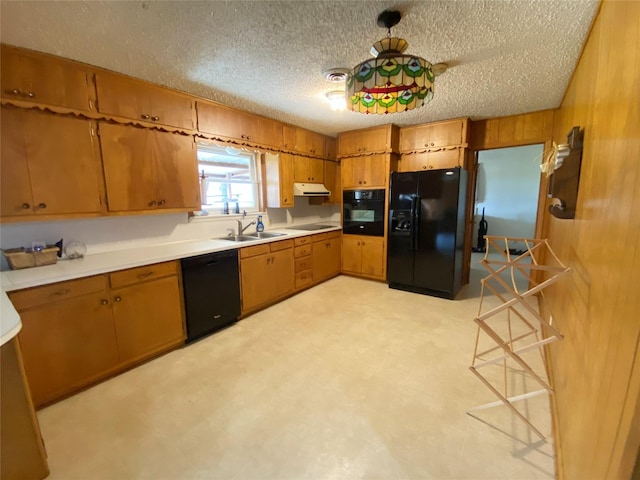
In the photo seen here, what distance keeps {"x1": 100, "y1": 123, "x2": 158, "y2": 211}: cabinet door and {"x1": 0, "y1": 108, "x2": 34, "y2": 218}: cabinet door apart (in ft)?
1.46

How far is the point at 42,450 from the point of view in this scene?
4.52 ft

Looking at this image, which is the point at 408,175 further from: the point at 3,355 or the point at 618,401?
the point at 3,355

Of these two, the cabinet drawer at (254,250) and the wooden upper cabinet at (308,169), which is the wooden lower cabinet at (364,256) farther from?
the cabinet drawer at (254,250)

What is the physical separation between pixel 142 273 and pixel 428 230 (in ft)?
10.8

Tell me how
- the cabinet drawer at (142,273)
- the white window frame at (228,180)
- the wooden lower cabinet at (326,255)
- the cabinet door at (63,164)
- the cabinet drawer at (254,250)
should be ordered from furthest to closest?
the wooden lower cabinet at (326,255) < the white window frame at (228,180) < the cabinet drawer at (254,250) < the cabinet drawer at (142,273) < the cabinet door at (63,164)

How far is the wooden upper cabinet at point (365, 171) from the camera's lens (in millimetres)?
4109

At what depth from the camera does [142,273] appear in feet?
7.30

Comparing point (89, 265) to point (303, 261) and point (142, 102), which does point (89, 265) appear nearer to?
→ point (142, 102)

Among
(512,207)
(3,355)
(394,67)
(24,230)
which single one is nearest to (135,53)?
(24,230)

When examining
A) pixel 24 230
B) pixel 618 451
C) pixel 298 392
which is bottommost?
pixel 298 392

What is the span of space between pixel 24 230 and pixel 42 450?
5.31ft

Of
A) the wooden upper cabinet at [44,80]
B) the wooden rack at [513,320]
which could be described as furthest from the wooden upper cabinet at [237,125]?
the wooden rack at [513,320]

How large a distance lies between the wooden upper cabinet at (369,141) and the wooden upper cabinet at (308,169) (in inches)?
16.1

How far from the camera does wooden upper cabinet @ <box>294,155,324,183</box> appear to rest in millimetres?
4066
